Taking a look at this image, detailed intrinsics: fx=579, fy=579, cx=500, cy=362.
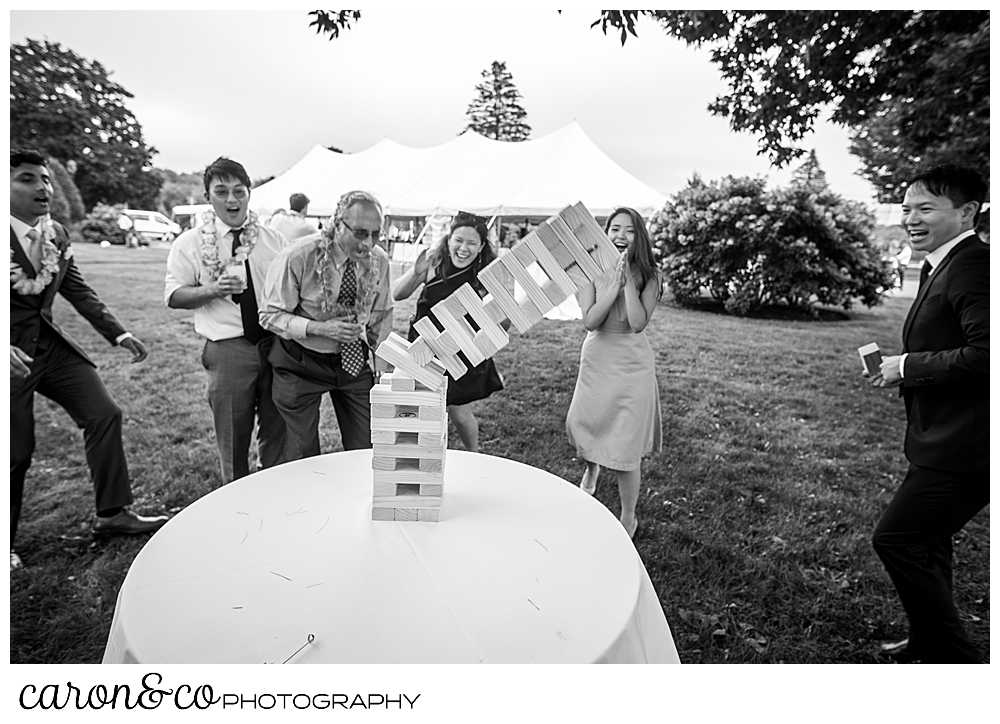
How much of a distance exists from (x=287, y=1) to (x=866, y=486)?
346 cm

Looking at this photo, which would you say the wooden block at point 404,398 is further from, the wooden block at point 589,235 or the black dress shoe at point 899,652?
the black dress shoe at point 899,652

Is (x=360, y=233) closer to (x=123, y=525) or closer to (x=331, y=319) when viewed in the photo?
(x=331, y=319)

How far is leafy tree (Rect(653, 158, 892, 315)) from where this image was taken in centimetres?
841

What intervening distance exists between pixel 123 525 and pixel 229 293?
113 centimetres

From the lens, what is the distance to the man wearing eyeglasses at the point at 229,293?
2193 mm

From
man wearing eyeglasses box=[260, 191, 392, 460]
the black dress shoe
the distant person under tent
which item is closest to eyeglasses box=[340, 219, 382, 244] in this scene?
man wearing eyeglasses box=[260, 191, 392, 460]

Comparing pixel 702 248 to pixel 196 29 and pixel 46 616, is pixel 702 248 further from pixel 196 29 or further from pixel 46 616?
pixel 46 616

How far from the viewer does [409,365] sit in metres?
1.24

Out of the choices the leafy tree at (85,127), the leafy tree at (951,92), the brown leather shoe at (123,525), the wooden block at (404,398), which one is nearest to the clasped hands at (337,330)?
the wooden block at (404,398)

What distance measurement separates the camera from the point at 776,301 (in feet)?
28.4

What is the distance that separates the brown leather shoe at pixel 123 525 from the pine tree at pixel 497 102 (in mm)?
2489

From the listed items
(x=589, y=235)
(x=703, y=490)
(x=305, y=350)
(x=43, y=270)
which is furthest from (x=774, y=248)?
(x=43, y=270)

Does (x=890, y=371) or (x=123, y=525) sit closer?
(x=890, y=371)

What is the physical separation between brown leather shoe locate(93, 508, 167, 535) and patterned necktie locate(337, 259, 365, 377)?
1.14m
